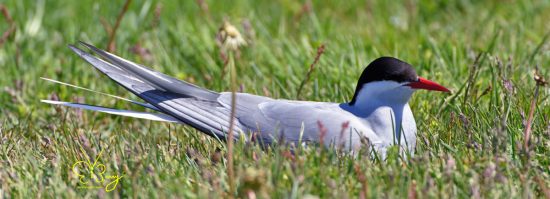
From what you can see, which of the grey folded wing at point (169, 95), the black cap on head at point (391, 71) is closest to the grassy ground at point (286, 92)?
the grey folded wing at point (169, 95)

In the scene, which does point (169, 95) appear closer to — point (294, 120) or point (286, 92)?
point (294, 120)

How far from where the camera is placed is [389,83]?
3502 mm

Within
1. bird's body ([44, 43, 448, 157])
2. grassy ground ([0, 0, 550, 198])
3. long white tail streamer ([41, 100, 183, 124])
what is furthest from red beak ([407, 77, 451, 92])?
long white tail streamer ([41, 100, 183, 124])

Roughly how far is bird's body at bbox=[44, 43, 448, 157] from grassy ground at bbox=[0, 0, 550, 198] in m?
0.11

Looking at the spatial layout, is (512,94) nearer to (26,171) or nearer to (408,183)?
(408,183)

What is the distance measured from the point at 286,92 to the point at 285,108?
31.3 inches

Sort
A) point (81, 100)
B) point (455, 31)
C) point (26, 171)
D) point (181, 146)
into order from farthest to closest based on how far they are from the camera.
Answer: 1. point (455, 31)
2. point (81, 100)
3. point (181, 146)
4. point (26, 171)

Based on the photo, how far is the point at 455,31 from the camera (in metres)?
5.57

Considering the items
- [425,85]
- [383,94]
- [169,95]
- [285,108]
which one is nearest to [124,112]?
[169,95]

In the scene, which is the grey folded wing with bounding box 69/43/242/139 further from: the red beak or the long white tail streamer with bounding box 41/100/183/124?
the red beak

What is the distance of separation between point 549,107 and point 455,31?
6.34 ft

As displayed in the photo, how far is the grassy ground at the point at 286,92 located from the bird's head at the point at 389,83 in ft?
0.62

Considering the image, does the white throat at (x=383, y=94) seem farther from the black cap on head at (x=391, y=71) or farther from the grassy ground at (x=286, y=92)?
the grassy ground at (x=286, y=92)

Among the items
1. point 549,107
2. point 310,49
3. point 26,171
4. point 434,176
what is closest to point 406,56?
point 310,49
